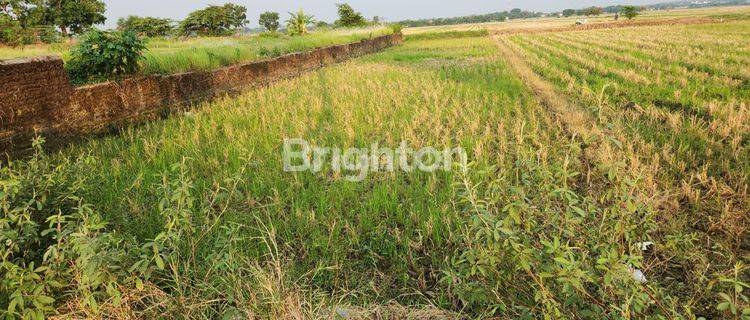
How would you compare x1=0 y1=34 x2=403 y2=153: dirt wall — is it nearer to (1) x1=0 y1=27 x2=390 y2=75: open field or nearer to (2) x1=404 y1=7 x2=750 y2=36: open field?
(1) x1=0 y1=27 x2=390 y2=75: open field

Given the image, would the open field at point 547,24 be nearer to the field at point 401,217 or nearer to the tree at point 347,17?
the tree at point 347,17

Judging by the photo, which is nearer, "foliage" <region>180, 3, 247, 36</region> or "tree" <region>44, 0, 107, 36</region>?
"tree" <region>44, 0, 107, 36</region>

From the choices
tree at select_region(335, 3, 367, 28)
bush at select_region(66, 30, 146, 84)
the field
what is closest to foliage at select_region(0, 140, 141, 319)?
the field

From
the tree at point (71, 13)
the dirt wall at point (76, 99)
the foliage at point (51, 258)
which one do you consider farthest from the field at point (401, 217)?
the tree at point (71, 13)

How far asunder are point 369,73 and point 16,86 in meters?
7.81

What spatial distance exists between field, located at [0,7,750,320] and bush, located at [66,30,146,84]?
1061 mm

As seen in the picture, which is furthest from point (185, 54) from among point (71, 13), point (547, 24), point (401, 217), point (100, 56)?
point (547, 24)

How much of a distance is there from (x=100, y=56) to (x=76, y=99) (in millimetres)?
820

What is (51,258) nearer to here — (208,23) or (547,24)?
(208,23)


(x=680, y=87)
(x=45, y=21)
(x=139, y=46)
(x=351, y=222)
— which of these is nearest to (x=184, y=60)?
(x=139, y=46)

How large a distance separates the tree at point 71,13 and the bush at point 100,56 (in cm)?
4728

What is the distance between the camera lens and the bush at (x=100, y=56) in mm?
5273

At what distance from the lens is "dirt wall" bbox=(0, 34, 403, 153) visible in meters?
4.02

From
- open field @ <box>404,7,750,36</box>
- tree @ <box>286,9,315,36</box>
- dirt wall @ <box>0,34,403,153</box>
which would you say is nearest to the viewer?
dirt wall @ <box>0,34,403,153</box>
